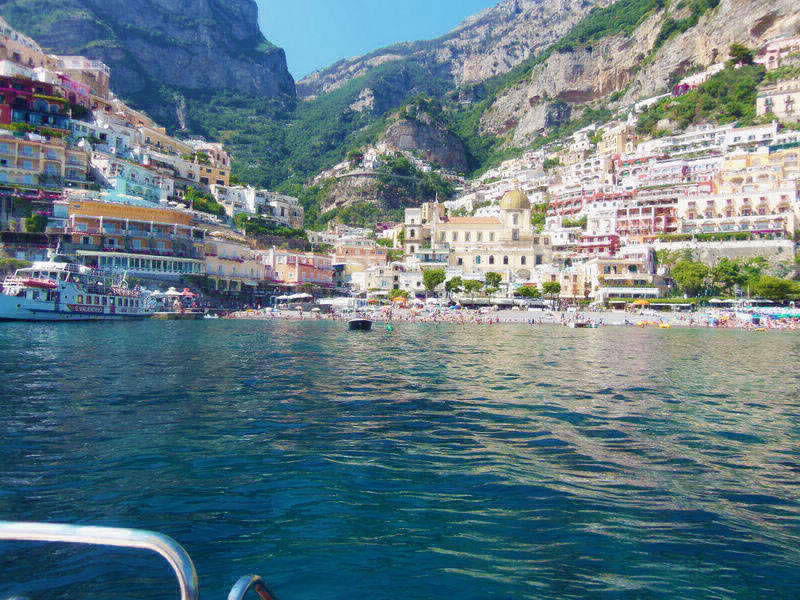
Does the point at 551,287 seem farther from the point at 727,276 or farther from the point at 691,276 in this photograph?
the point at 727,276

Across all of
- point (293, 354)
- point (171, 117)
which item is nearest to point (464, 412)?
point (293, 354)

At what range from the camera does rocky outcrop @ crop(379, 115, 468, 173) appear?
150m

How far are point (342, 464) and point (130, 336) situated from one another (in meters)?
28.9

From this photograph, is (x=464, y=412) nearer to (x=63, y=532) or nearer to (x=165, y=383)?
(x=165, y=383)

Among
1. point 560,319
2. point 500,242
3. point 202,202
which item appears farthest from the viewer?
point 500,242

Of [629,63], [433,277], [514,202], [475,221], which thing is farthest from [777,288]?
[629,63]

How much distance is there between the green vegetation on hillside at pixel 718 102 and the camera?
345ft

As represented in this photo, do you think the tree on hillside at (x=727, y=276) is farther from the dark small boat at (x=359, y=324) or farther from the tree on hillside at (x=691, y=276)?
the dark small boat at (x=359, y=324)

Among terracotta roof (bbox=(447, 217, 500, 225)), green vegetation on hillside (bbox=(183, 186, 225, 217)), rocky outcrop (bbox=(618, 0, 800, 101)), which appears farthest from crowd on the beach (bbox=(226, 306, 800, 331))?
rocky outcrop (bbox=(618, 0, 800, 101))

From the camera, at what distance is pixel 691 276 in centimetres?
6769

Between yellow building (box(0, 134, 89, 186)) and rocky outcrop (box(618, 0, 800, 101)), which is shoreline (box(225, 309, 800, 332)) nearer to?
yellow building (box(0, 134, 89, 186))

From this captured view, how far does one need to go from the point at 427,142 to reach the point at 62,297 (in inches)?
4724

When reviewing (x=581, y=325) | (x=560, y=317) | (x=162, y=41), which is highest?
(x=162, y=41)

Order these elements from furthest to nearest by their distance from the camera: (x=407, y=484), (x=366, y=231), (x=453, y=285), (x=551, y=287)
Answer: (x=366, y=231) → (x=453, y=285) → (x=551, y=287) → (x=407, y=484)
